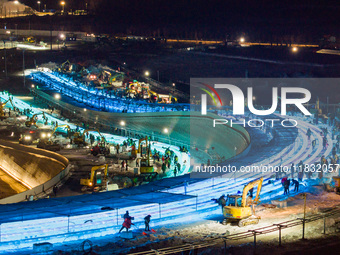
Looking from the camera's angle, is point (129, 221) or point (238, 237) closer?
point (238, 237)

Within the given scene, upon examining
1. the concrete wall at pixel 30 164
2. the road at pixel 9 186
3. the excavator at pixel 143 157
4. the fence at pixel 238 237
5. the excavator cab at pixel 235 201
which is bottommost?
the road at pixel 9 186

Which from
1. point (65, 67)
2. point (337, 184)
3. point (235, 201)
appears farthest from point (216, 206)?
point (65, 67)

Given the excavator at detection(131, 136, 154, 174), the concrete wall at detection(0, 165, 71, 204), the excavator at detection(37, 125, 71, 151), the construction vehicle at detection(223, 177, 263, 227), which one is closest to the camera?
the construction vehicle at detection(223, 177, 263, 227)

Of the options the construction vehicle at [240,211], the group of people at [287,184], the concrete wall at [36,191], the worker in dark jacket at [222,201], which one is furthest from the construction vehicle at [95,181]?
the construction vehicle at [240,211]

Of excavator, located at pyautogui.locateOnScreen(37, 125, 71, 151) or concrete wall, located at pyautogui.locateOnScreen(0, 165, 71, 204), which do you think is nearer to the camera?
concrete wall, located at pyautogui.locateOnScreen(0, 165, 71, 204)

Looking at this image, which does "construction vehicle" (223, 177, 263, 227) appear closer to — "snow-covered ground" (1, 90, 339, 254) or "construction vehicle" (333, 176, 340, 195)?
"snow-covered ground" (1, 90, 339, 254)

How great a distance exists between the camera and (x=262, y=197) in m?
21.2

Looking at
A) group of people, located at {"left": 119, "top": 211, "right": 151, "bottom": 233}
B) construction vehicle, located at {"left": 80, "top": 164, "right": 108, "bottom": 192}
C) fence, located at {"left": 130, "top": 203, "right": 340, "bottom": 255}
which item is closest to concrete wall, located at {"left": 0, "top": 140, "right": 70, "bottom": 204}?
construction vehicle, located at {"left": 80, "top": 164, "right": 108, "bottom": 192}

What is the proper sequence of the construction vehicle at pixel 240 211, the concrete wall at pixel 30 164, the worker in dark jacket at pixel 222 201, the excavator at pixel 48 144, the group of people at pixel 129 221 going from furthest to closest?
the excavator at pixel 48 144 → the concrete wall at pixel 30 164 → the worker in dark jacket at pixel 222 201 → the construction vehicle at pixel 240 211 → the group of people at pixel 129 221

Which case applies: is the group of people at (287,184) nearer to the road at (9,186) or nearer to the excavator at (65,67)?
the road at (9,186)

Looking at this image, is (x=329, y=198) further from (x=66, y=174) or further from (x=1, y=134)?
(x=1, y=134)

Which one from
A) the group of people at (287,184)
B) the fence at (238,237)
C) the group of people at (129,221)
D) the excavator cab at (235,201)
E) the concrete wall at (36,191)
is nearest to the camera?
the fence at (238,237)

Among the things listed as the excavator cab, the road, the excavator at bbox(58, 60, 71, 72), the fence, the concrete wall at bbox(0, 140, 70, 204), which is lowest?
the road

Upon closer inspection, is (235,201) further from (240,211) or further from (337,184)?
(337,184)
